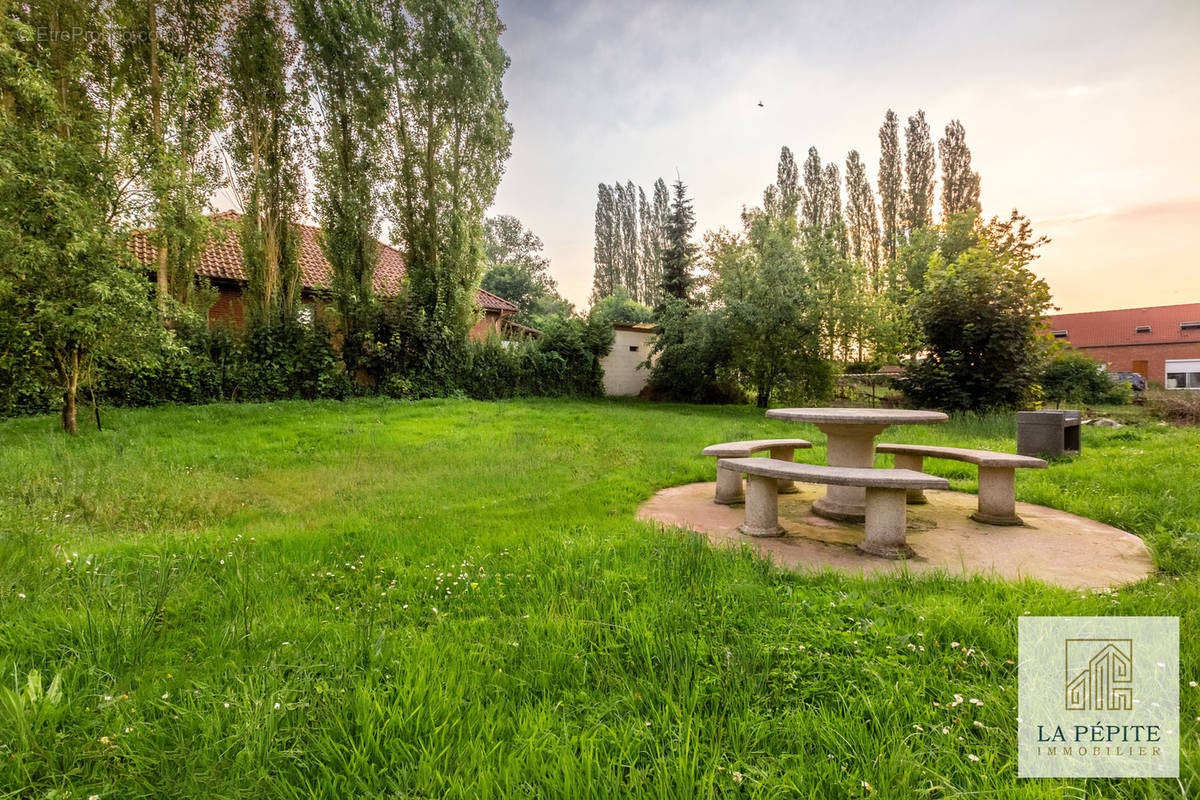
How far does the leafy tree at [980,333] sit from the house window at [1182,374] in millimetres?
38236

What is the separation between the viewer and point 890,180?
3512cm

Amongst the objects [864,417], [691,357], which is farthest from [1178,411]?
[864,417]

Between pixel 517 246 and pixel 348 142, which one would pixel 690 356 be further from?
pixel 517 246

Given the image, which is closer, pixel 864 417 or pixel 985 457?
pixel 985 457

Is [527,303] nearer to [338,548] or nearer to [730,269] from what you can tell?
[730,269]

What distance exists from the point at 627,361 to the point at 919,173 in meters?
28.0

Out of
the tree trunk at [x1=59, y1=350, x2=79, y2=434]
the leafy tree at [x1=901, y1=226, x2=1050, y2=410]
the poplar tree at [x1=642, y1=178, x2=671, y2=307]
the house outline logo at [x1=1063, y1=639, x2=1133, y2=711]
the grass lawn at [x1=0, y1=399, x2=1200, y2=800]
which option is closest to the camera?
the grass lawn at [x1=0, y1=399, x2=1200, y2=800]

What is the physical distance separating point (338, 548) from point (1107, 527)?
651 centimetres

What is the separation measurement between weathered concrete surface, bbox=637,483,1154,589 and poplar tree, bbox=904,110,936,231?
37.1 m

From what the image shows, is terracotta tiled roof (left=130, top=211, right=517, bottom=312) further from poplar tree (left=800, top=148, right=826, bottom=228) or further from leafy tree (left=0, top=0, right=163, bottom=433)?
poplar tree (left=800, top=148, right=826, bottom=228)

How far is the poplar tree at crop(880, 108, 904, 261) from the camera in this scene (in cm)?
3481

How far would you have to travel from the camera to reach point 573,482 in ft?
20.9

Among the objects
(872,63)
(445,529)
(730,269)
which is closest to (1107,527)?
(445,529)

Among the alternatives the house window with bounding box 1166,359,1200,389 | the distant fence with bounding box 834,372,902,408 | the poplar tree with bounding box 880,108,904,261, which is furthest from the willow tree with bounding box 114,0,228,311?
the house window with bounding box 1166,359,1200,389
